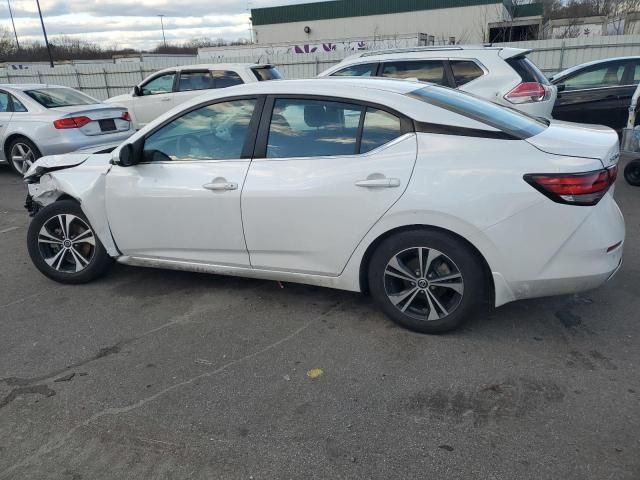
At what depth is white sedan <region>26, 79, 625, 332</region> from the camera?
307 cm

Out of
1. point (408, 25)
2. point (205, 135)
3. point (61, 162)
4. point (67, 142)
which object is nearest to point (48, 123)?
point (67, 142)

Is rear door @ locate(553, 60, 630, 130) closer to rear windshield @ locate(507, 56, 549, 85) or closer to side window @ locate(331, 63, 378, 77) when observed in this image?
rear windshield @ locate(507, 56, 549, 85)

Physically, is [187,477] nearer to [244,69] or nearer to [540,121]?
[540,121]

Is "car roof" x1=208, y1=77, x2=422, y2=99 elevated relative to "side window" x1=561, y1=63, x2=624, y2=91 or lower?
elevated

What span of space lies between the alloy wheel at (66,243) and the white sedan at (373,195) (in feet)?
0.77

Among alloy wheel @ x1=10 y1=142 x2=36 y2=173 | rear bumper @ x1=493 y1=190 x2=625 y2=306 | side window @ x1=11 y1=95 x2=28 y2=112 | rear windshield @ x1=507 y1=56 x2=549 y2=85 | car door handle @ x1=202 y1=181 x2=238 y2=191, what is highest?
rear windshield @ x1=507 y1=56 x2=549 y2=85

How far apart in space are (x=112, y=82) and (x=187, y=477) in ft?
63.7

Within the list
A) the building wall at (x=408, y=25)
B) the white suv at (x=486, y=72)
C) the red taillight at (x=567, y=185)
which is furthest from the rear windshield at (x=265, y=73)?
the building wall at (x=408, y=25)

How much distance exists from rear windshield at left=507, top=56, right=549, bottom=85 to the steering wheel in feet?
17.4

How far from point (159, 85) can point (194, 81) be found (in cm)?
96

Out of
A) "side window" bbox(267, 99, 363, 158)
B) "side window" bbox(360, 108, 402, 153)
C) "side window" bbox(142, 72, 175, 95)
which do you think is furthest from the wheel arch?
"side window" bbox(360, 108, 402, 153)

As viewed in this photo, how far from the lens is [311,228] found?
353 centimetres

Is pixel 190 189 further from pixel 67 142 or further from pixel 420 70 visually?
pixel 67 142

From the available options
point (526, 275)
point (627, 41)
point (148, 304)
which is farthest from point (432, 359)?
point (627, 41)
